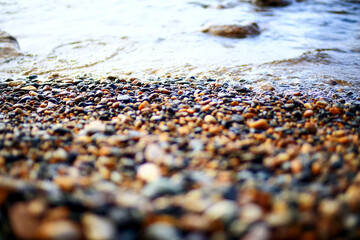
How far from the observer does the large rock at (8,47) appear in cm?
471

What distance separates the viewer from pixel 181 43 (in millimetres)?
5527

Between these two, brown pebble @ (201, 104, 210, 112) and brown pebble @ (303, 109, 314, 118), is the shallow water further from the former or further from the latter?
brown pebble @ (201, 104, 210, 112)

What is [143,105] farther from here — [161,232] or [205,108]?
[161,232]

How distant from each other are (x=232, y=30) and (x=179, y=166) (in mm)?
5490

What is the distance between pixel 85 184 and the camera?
1.25 m

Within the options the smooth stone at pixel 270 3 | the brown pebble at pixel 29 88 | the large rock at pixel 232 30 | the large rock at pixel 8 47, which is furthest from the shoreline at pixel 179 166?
the smooth stone at pixel 270 3

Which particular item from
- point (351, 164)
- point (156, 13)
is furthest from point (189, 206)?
point (156, 13)

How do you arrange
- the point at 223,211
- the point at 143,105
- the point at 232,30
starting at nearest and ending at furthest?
the point at 223,211 < the point at 143,105 < the point at 232,30

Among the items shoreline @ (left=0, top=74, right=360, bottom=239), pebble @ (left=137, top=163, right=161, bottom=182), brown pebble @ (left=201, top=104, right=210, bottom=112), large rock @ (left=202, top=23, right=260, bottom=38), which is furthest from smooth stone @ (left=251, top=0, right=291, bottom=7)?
pebble @ (left=137, top=163, right=161, bottom=182)

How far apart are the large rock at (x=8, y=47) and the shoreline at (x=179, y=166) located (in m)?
2.48

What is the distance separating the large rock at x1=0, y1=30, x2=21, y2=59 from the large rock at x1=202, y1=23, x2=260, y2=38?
176 inches

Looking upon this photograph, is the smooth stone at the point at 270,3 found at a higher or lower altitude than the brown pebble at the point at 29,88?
higher

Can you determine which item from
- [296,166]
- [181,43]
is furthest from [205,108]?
[181,43]

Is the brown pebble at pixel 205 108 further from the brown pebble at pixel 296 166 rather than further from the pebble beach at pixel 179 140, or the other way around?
the brown pebble at pixel 296 166
